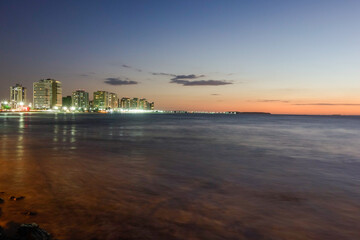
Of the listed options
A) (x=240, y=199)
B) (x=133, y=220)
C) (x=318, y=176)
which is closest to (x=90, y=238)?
(x=133, y=220)

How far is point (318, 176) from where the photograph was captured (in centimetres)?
1498

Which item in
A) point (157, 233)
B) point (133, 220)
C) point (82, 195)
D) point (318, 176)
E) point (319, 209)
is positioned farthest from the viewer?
point (318, 176)

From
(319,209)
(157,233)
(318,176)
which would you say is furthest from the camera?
(318,176)

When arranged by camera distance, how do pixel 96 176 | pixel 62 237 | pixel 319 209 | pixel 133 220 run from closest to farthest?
pixel 62 237 < pixel 133 220 < pixel 319 209 < pixel 96 176

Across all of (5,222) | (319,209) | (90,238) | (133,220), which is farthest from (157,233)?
(319,209)

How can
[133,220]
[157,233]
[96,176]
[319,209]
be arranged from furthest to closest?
[96,176], [319,209], [133,220], [157,233]

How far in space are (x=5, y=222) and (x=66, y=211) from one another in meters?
1.65

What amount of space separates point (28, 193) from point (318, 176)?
47.6ft

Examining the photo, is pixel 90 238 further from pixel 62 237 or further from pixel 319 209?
pixel 319 209

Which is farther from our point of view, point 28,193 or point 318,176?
point 318,176

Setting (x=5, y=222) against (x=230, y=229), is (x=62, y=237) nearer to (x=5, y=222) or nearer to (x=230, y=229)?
(x=5, y=222)

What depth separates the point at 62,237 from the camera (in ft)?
22.2

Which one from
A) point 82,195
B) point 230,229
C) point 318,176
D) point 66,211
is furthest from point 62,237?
point 318,176

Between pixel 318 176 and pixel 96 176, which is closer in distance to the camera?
pixel 96 176
